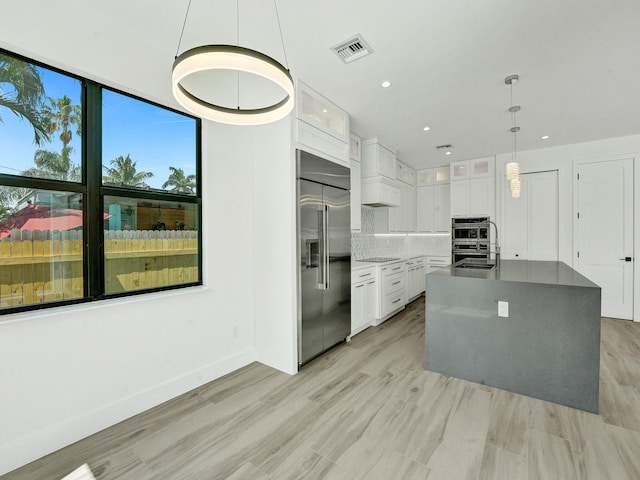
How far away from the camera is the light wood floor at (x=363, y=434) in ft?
5.65

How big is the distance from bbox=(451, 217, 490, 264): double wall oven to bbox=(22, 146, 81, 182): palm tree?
19.5 ft

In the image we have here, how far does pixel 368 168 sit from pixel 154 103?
3.15 m

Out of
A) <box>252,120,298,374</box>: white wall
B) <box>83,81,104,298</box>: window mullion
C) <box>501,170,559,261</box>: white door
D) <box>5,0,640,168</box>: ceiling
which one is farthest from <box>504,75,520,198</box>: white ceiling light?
<box>83,81,104,298</box>: window mullion

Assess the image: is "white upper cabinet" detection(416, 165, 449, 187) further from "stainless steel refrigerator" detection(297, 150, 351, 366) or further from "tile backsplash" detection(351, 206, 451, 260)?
"stainless steel refrigerator" detection(297, 150, 351, 366)

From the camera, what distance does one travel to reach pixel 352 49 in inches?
95.4

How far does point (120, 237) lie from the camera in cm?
230

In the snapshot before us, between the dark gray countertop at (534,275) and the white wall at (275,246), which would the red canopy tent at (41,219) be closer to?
the white wall at (275,246)

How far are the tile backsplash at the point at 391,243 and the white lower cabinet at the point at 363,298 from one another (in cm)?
86

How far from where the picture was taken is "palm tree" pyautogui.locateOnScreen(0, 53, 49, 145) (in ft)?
5.92

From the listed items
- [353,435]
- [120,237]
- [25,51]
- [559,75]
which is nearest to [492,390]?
[353,435]

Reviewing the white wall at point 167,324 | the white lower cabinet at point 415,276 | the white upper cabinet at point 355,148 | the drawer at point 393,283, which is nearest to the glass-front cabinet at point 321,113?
the white wall at point 167,324

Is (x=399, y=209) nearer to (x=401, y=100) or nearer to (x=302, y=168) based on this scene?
(x=401, y=100)

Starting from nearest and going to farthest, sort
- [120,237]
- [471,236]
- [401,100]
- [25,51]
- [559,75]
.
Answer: [25,51] < [120,237] < [559,75] < [401,100] < [471,236]

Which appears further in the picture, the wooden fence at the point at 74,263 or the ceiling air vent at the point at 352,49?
the ceiling air vent at the point at 352,49
